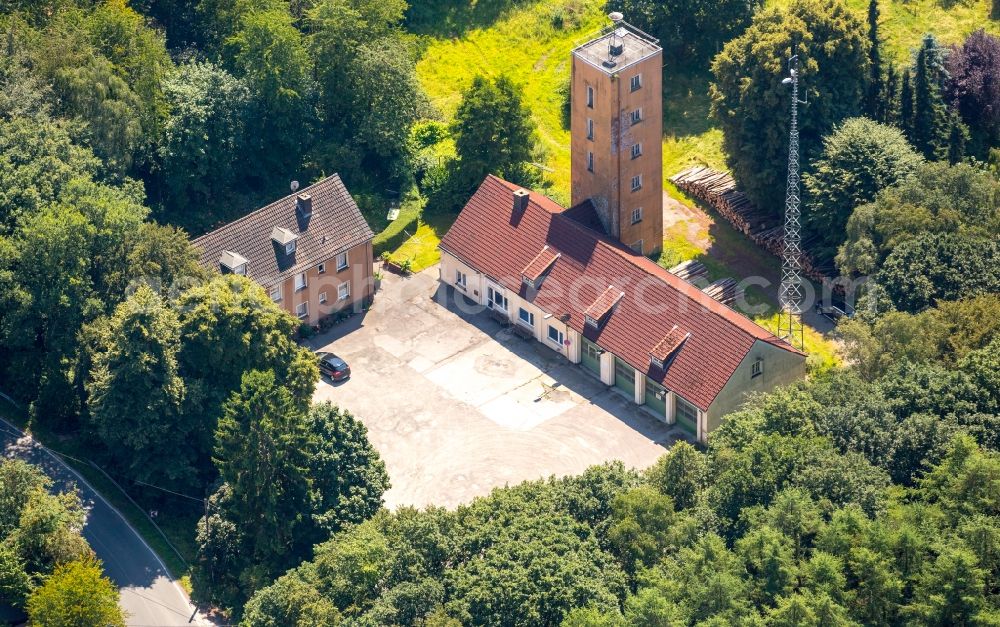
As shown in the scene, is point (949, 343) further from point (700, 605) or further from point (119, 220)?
point (119, 220)

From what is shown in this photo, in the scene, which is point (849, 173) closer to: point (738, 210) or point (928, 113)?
point (738, 210)

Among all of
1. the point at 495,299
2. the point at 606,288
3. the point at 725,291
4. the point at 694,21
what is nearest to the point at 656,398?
the point at 606,288

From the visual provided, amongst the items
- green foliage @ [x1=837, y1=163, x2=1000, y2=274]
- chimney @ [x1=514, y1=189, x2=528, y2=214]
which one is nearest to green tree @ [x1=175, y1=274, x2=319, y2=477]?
chimney @ [x1=514, y1=189, x2=528, y2=214]

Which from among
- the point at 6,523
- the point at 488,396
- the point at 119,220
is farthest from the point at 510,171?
the point at 6,523

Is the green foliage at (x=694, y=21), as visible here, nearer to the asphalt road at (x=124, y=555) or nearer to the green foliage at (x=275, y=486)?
the green foliage at (x=275, y=486)

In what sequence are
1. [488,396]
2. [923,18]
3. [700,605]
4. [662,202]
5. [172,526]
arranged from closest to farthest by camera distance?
1. [700,605]
2. [172,526]
3. [488,396]
4. [662,202]
5. [923,18]

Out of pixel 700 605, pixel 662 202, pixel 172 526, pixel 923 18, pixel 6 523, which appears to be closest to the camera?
pixel 700 605
